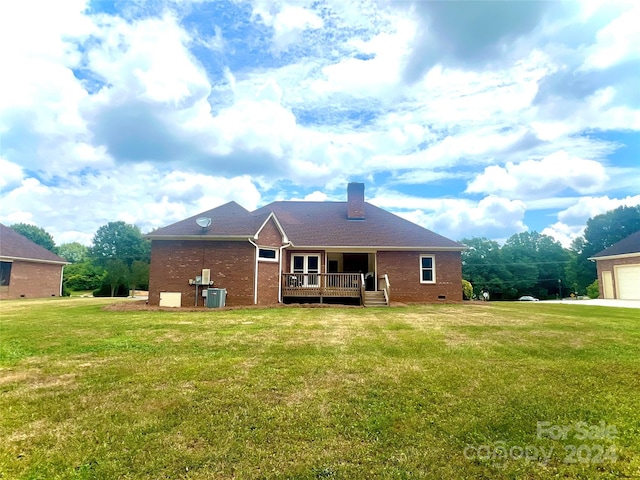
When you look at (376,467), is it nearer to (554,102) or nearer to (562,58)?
(562,58)

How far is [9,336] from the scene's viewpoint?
8.34 metres

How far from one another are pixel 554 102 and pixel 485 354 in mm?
12036

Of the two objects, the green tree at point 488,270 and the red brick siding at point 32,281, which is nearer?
the red brick siding at point 32,281

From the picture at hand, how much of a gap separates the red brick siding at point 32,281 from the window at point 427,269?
95.9 feet

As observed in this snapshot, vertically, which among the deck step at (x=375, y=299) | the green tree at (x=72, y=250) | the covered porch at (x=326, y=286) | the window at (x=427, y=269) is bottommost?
the deck step at (x=375, y=299)

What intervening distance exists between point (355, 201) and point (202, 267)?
1201 cm

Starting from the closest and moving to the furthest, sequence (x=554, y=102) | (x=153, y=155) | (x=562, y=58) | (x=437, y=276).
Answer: (x=562, y=58) < (x=554, y=102) < (x=153, y=155) < (x=437, y=276)

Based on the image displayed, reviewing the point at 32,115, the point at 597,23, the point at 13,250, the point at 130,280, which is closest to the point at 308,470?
the point at 32,115

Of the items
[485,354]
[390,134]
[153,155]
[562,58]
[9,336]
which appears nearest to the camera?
[485,354]

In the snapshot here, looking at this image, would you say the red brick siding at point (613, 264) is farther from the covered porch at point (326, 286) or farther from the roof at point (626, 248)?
the covered porch at point (326, 286)

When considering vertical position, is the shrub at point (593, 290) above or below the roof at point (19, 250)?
below

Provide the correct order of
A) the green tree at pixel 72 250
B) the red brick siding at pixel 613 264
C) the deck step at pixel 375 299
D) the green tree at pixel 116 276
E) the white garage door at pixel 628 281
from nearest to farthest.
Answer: the deck step at pixel 375 299
the white garage door at pixel 628 281
the red brick siding at pixel 613 264
the green tree at pixel 116 276
the green tree at pixel 72 250

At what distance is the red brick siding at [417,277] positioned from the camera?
20.8 m

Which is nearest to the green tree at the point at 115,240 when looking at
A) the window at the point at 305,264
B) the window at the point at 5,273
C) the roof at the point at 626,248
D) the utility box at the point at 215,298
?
the window at the point at 5,273
